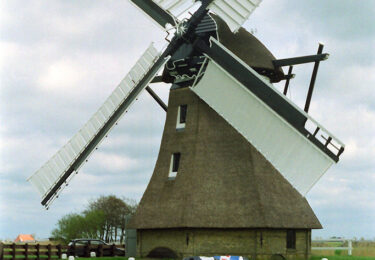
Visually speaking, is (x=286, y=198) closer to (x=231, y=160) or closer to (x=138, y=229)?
(x=231, y=160)

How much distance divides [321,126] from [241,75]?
355cm

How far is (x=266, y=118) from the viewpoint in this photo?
20.6 metres

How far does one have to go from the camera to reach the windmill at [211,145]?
2139 centimetres

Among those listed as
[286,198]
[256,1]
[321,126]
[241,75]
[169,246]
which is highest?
[256,1]

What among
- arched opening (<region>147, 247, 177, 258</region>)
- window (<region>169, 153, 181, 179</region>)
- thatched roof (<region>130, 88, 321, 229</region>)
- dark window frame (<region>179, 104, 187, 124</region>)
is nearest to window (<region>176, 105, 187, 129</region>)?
dark window frame (<region>179, 104, 187, 124</region>)

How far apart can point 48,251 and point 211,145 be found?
28.0 ft

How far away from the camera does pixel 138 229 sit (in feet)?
78.8

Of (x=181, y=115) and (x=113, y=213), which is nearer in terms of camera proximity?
(x=181, y=115)

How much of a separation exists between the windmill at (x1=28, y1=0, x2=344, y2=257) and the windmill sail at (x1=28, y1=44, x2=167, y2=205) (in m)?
→ 0.04

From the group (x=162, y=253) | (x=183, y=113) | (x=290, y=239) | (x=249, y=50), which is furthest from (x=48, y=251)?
(x=249, y=50)

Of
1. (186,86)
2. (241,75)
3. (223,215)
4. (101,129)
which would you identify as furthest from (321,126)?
(101,129)

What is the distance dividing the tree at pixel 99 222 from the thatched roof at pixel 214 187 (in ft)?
62.0

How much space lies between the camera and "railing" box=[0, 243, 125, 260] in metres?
24.7

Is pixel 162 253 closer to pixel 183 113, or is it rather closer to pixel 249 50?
pixel 183 113
